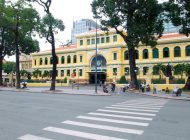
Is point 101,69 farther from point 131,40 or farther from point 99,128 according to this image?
point 99,128

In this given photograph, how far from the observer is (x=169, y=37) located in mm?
61500

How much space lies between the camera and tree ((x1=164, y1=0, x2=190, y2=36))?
115 ft

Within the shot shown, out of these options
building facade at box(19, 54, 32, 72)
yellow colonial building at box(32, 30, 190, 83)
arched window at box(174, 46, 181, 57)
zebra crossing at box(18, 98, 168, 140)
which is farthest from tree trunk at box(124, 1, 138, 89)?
building facade at box(19, 54, 32, 72)

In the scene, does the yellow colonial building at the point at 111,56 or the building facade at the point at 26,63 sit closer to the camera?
the yellow colonial building at the point at 111,56

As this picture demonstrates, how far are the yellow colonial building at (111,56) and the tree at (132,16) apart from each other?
19.6 meters

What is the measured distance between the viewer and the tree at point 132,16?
118 ft

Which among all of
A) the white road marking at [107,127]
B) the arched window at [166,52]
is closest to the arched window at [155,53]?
the arched window at [166,52]

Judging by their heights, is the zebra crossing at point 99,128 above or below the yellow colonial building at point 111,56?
below

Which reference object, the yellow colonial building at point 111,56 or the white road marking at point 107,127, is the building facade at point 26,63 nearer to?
the yellow colonial building at point 111,56

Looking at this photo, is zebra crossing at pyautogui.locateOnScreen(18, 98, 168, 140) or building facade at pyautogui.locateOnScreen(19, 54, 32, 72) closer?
zebra crossing at pyautogui.locateOnScreen(18, 98, 168, 140)

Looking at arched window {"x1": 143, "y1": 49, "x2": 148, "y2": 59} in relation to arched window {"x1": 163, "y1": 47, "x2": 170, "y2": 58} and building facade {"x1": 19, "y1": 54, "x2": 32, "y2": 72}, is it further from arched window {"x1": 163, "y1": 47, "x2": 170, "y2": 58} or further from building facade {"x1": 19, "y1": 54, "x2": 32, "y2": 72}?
building facade {"x1": 19, "y1": 54, "x2": 32, "y2": 72}

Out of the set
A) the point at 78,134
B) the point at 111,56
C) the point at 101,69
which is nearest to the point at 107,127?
the point at 78,134

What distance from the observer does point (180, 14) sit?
35562 mm

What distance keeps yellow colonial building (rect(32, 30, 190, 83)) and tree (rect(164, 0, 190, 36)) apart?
21.0 metres
